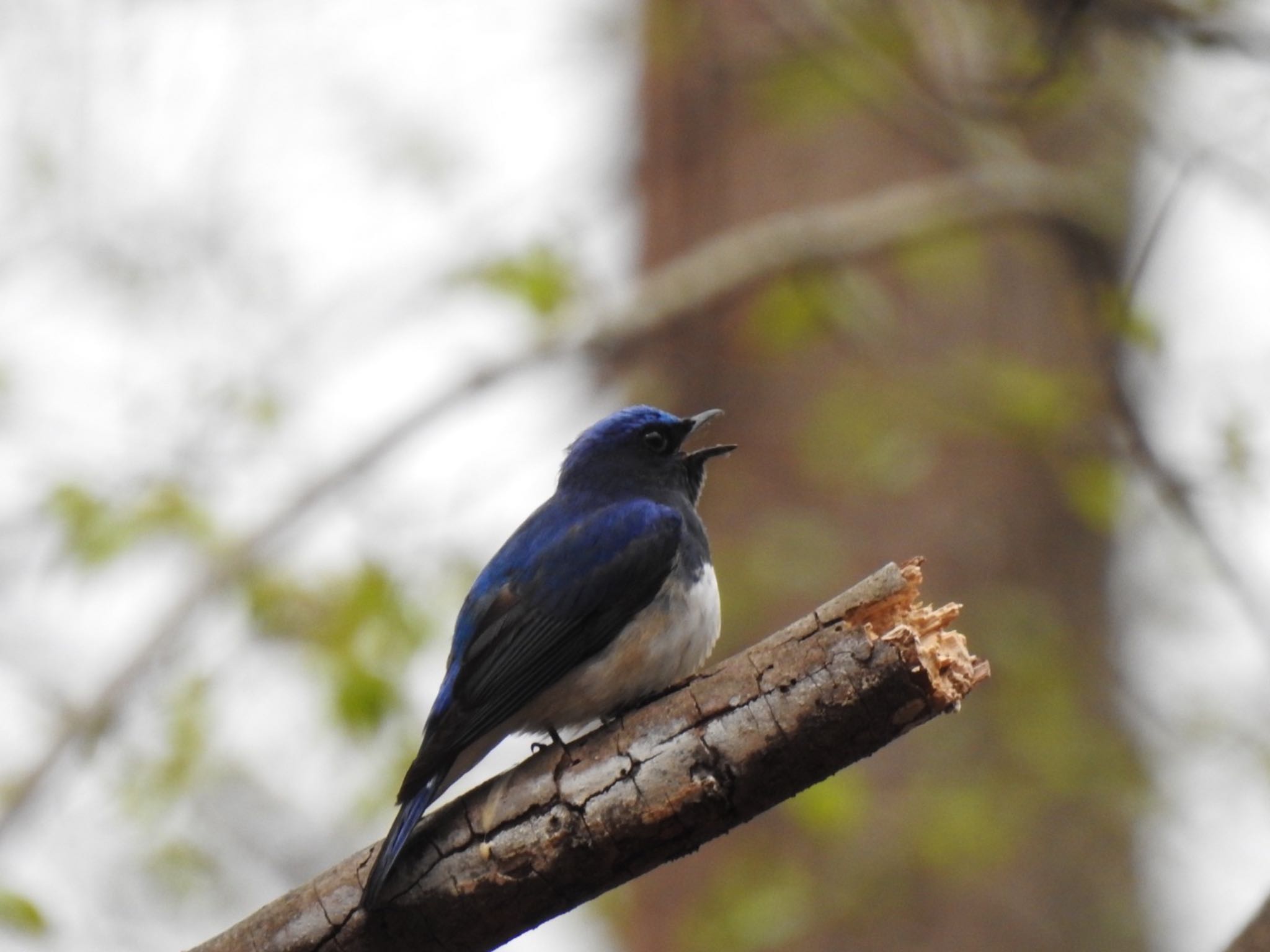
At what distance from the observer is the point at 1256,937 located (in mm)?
2973

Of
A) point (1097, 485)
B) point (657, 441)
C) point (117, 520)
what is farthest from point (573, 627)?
point (1097, 485)

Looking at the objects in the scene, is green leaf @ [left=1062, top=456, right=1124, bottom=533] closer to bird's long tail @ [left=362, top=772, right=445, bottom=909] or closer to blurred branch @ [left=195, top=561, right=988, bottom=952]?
blurred branch @ [left=195, top=561, right=988, bottom=952]

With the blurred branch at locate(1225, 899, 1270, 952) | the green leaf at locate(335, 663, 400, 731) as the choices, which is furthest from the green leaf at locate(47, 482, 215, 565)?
the blurred branch at locate(1225, 899, 1270, 952)

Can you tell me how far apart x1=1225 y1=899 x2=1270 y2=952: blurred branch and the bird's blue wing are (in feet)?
5.87

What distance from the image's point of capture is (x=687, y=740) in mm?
2889

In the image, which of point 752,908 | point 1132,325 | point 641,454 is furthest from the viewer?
point 752,908

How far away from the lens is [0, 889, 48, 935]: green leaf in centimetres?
370

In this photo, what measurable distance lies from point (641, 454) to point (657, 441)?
0.31 feet

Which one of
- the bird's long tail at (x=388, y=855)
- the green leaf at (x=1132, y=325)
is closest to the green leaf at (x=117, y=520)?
the bird's long tail at (x=388, y=855)

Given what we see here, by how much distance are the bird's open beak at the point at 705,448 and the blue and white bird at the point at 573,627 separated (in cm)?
52

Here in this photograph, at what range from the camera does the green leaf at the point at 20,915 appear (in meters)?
3.70

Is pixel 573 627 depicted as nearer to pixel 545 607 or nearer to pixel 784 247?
pixel 545 607

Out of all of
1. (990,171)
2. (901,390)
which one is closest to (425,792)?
(901,390)

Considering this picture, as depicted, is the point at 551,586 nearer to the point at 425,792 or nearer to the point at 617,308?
the point at 425,792
